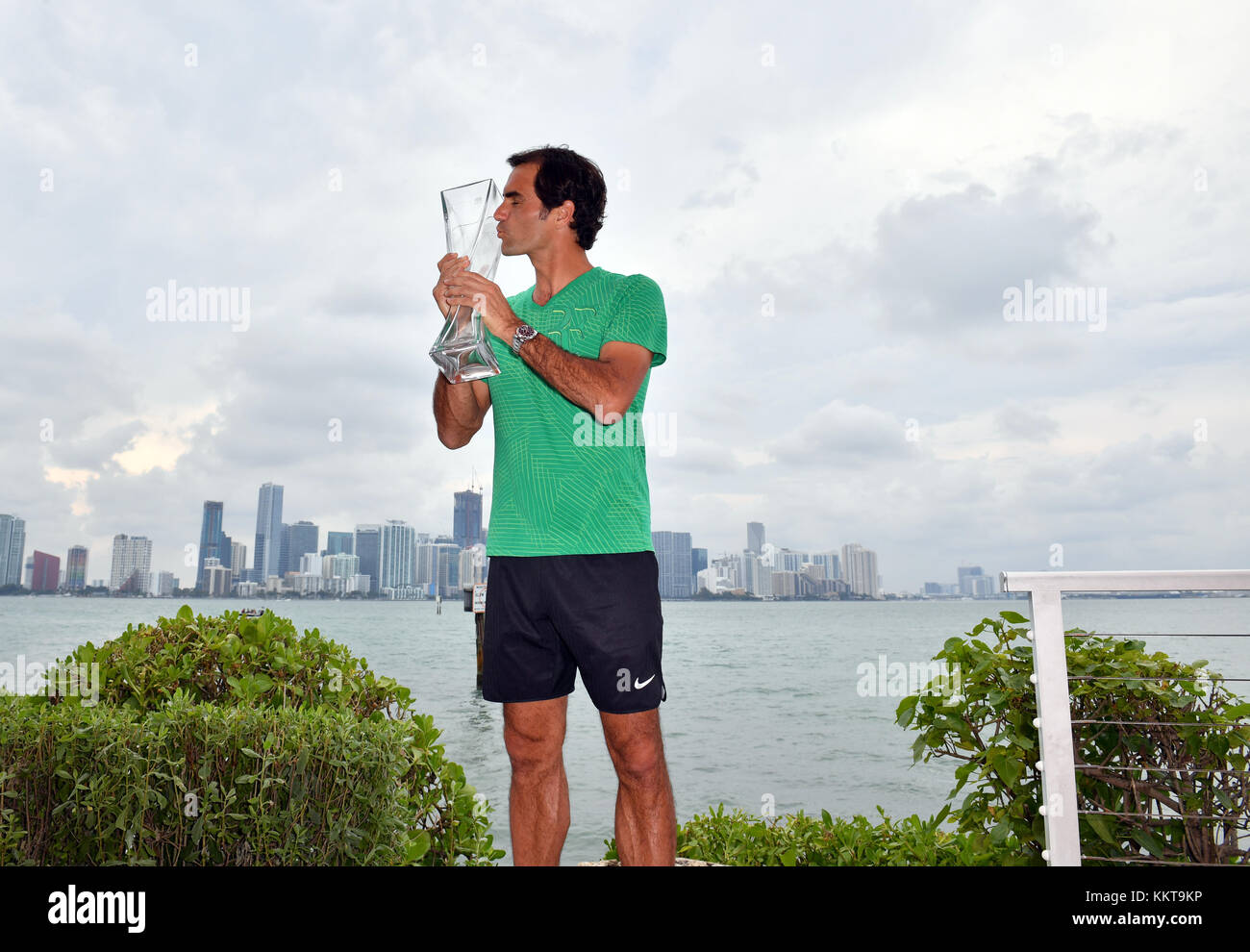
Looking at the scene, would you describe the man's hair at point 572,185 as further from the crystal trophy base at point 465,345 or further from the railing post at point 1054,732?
the railing post at point 1054,732

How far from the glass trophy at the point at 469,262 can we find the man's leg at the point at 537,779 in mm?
752

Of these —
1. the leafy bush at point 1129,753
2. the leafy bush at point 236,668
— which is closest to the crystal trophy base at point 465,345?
the leafy bush at point 236,668

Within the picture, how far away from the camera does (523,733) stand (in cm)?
168

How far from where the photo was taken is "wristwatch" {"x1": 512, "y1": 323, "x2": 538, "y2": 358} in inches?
62.2

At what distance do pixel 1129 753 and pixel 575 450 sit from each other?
189cm

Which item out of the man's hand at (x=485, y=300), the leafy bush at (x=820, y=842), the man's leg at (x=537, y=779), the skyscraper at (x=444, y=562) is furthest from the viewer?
the skyscraper at (x=444, y=562)

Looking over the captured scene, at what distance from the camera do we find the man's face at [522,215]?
183 centimetres

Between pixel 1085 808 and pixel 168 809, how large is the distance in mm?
2451

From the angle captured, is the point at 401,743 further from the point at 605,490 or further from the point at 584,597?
the point at 605,490

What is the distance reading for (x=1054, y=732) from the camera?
6.66ft

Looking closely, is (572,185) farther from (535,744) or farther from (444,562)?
(444,562)

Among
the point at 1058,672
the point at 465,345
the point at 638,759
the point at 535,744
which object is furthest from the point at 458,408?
the point at 1058,672
